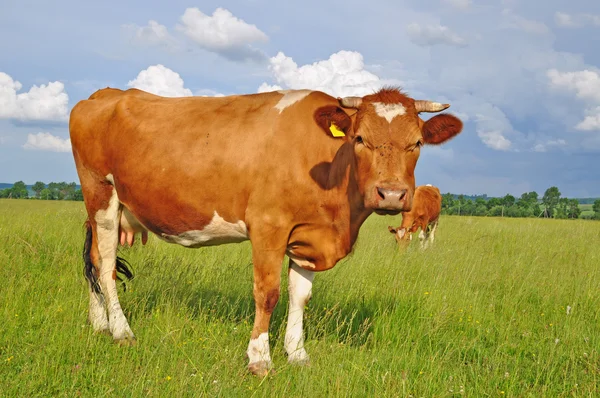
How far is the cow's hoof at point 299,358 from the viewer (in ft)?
17.4

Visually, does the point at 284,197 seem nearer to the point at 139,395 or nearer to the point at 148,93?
the point at 139,395

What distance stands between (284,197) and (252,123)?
35.0 inches

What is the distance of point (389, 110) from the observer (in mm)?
4504

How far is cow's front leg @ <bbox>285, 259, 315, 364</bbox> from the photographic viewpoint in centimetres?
Answer: 559

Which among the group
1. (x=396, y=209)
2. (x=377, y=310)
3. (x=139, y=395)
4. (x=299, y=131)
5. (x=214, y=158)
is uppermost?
(x=299, y=131)

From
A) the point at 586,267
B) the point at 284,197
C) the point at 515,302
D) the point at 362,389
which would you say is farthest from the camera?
the point at 586,267

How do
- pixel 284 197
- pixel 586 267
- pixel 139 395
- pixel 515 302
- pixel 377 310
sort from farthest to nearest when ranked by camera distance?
pixel 586 267, pixel 515 302, pixel 377 310, pixel 284 197, pixel 139 395

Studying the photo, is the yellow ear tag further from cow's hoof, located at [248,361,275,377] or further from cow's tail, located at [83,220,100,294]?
cow's tail, located at [83,220,100,294]

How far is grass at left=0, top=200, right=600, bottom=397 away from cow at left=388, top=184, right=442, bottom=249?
511 cm

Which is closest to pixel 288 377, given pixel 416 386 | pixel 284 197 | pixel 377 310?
pixel 416 386

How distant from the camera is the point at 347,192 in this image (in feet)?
16.9

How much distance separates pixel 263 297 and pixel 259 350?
53 centimetres

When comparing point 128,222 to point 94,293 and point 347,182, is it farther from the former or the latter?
point 347,182

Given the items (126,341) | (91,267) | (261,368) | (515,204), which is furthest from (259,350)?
(515,204)
